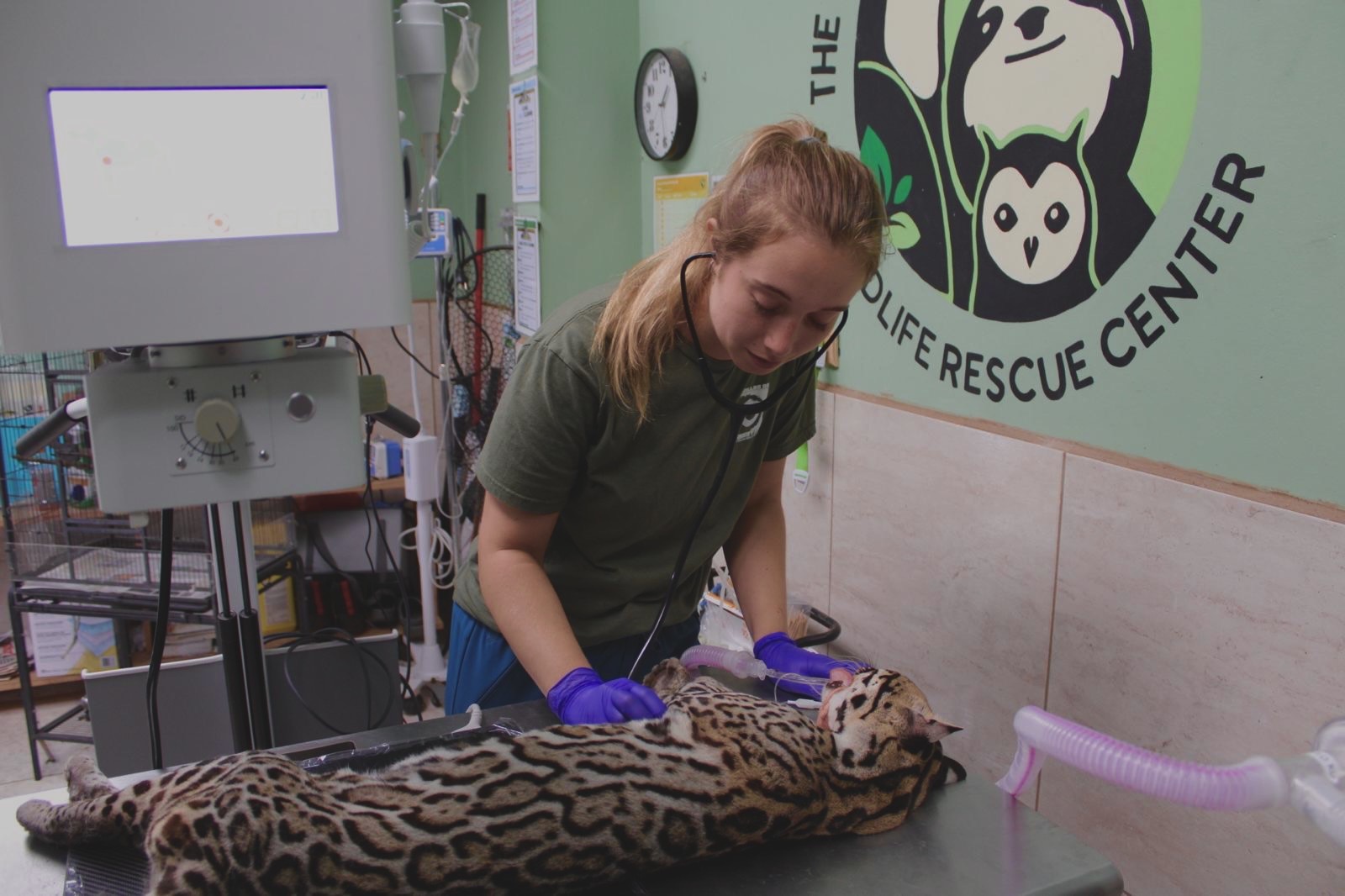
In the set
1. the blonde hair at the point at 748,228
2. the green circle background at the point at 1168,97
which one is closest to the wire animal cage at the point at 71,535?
the blonde hair at the point at 748,228

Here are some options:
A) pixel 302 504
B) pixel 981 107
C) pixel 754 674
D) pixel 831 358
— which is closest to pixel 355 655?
pixel 754 674

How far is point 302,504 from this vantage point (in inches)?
141

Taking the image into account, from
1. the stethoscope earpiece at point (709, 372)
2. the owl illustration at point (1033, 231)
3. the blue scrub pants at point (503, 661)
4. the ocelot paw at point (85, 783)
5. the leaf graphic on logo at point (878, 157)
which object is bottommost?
the blue scrub pants at point (503, 661)

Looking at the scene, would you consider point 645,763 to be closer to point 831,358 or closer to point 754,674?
point 754,674

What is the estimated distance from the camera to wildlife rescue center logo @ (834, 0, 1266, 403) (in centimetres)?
117

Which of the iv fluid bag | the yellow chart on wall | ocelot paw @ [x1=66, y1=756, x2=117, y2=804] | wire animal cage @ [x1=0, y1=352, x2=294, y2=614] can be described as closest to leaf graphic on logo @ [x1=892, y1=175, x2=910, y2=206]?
the yellow chart on wall

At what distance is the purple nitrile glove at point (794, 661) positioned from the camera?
47.9 inches

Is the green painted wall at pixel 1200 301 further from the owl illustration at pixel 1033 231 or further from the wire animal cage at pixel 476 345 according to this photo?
the wire animal cage at pixel 476 345

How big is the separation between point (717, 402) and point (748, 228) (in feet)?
0.84

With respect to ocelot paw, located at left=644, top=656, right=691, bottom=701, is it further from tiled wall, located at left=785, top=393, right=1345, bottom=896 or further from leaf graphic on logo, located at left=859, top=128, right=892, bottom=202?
leaf graphic on logo, located at left=859, top=128, right=892, bottom=202

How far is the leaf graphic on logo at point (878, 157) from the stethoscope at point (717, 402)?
53 cm

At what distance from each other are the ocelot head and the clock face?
1.69m

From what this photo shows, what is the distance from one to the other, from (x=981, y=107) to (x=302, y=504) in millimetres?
2966

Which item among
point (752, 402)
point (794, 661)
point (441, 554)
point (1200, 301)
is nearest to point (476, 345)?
point (441, 554)
